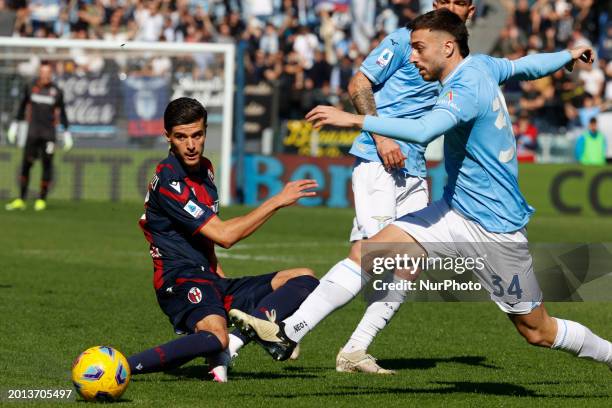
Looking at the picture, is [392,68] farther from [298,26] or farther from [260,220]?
[298,26]

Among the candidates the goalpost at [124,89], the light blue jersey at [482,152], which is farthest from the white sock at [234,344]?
the goalpost at [124,89]

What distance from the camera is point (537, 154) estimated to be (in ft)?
78.4

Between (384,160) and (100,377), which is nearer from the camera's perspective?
→ (100,377)

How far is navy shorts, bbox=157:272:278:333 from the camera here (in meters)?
7.22

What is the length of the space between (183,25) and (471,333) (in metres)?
18.9

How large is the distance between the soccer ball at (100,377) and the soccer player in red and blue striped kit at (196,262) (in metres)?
0.41

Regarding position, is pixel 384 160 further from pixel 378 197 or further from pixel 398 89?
pixel 398 89

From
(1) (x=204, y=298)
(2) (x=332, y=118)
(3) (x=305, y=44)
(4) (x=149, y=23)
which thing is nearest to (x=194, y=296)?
(1) (x=204, y=298)

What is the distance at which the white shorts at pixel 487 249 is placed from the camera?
666 centimetres

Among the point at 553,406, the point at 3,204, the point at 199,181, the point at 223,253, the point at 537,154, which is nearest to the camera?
the point at 553,406

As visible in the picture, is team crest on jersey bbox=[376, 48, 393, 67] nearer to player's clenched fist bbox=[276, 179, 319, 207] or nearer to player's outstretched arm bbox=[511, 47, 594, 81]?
player's outstretched arm bbox=[511, 47, 594, 81]

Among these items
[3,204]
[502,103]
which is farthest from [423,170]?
[3,204]

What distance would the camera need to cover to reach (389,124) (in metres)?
6.23

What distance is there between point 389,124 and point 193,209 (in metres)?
1.45
